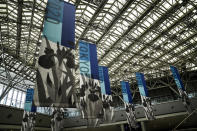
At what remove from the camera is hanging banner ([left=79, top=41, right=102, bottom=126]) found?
28.9 ft

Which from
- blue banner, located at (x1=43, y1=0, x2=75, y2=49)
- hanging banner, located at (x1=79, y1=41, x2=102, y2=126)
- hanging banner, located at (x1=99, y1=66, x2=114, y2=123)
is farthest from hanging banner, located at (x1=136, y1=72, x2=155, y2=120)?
blue banner, located at (x1=43, y1=0, x2=75, y2=49)

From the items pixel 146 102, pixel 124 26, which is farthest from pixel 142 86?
pixel 124 26

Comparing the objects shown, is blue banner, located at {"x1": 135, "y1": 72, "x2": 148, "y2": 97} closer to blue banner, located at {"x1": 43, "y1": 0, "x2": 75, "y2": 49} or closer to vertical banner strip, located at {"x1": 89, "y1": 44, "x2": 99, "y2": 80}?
vertical banner strip, located at {"x1": 89, "y1": 44, "x2": 99, "y2": 80}

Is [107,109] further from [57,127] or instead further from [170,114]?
[170,114]

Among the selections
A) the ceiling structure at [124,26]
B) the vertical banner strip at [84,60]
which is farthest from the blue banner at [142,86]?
the vertical banner strip at [84,60]

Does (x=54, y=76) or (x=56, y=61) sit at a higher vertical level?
(x=56, y=61)

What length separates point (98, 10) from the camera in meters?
14.5

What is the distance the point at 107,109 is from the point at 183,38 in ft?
47.4

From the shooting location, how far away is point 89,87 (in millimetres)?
9484

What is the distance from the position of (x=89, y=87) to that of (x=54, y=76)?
379 centimetres

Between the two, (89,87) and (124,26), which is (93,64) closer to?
(89,87)

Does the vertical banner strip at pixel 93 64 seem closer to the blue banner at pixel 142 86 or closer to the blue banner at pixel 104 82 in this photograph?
the blue banner at pixel 104 82

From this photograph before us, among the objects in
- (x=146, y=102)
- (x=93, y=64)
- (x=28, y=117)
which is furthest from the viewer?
(x=146, y=102)

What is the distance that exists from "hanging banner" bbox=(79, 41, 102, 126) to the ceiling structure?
17.7 ft
